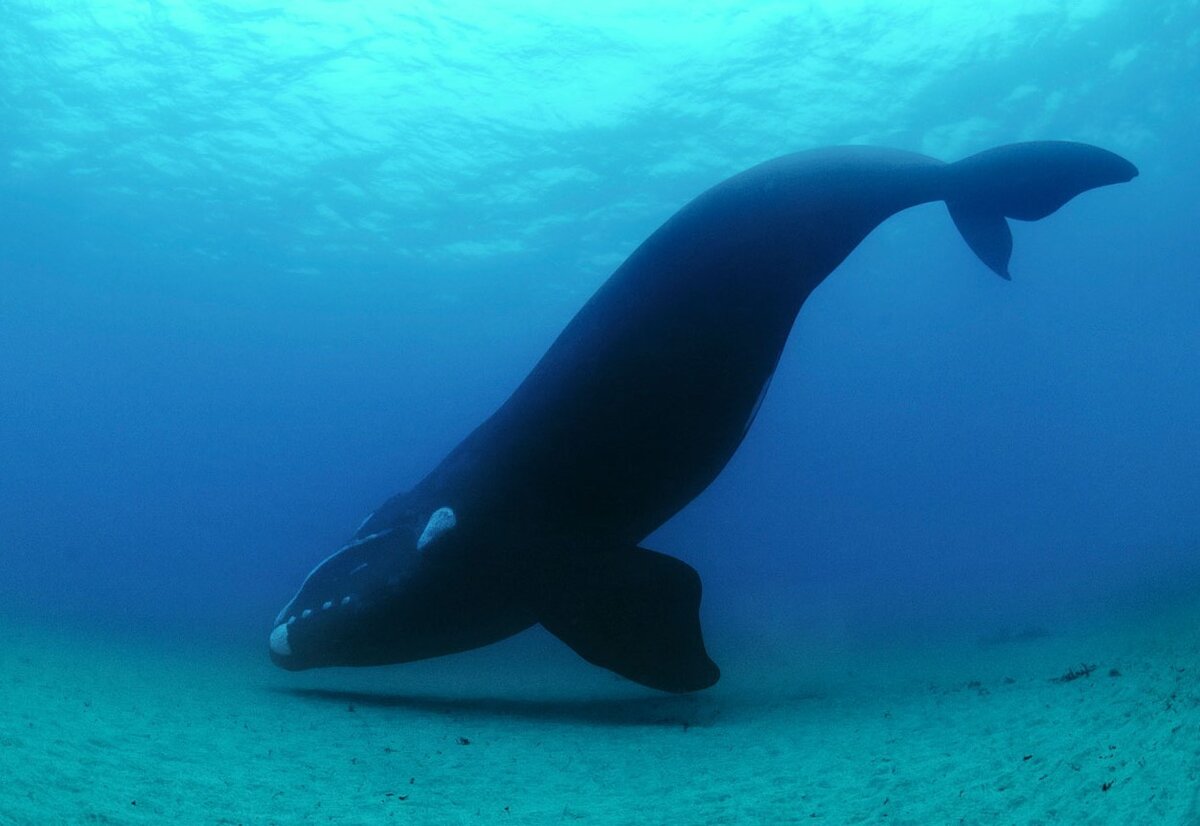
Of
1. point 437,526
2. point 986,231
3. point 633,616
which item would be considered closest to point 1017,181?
point 986,231

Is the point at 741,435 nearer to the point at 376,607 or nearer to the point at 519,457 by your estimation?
the point at 519,457

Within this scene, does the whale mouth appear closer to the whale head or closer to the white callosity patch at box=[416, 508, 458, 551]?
the whale head

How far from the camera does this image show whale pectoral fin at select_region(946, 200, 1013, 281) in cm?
696

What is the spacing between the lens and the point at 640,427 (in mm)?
6203

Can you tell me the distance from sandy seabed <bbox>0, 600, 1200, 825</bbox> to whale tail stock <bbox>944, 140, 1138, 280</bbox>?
3.63 m

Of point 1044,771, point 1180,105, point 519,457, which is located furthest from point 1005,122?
point 1044,771

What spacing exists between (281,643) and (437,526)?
2033 millimetres

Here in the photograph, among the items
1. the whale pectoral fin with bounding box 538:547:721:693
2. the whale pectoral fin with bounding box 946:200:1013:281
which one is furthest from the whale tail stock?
the whale pectoral fin with bounding box 538:547:721:693

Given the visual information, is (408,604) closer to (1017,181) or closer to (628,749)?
(628,749)

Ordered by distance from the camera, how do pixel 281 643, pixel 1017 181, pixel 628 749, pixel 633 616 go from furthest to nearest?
1. pixel 281 643
2. pixel 1017 181
3. pixel 633 616
4. pixel 628 749

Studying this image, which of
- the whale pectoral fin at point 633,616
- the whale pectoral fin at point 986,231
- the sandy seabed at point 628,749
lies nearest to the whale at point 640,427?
the whale pectoral fin at point 633,616

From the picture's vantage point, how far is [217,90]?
20.3 metres

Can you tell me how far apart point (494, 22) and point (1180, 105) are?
20712 mm

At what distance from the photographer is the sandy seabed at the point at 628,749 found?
3.15 meters
